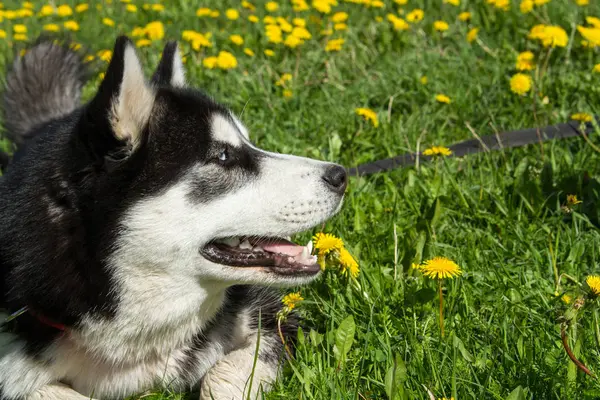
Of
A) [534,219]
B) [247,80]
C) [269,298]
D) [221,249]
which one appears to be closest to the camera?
[221,249]

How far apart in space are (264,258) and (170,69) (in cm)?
93

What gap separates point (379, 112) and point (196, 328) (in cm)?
221

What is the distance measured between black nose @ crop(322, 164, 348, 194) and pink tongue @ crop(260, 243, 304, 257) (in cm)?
26

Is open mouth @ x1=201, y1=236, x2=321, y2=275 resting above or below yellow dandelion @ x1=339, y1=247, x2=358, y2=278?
above

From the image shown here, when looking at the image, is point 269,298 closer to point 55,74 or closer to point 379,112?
point 379,112

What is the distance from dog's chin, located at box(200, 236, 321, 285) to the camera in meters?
2.53

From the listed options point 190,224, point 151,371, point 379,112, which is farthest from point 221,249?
point 379,112

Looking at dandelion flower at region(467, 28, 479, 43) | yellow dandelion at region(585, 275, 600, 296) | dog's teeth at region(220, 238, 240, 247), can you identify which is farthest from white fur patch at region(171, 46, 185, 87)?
dandelion flower at region(467, 28, 479, 43)

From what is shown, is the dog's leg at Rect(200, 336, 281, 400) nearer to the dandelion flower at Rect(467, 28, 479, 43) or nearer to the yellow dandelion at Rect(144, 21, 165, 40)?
the dandelion flower at Rect(467, 28, 479, 43)

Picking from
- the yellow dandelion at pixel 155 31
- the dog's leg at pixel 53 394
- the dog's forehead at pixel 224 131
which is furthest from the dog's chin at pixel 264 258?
the yellow dandelion at pixel 155 31

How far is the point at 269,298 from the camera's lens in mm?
3076

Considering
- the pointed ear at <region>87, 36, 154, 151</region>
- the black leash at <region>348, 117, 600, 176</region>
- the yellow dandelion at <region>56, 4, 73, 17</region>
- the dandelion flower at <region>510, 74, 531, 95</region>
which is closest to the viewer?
the pointed ear at <region>87, 36, 154, 151</region>

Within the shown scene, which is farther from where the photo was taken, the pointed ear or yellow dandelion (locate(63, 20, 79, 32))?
yellow dandelion (locate(63, 20, 79, 32))

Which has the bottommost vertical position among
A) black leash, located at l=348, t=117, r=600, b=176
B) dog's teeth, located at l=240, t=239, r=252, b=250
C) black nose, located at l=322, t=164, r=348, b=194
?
black leash, located at l=348, t=117, r=600, b=176
